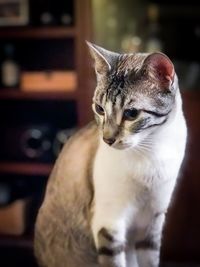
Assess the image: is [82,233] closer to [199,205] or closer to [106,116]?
[106,116]

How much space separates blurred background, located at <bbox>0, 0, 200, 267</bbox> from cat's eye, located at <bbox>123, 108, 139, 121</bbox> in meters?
0.82

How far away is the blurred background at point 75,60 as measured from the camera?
4.38ft

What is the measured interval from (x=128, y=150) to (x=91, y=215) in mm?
75

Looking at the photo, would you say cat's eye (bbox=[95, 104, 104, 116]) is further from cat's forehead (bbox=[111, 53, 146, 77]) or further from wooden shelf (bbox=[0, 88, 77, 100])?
wooden shelf (bbox=[0, 88, 77, 100])

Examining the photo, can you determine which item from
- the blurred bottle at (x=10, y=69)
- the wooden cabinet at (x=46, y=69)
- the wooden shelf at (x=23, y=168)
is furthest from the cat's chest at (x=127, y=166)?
the blurred bottle at (x=10, y=69)

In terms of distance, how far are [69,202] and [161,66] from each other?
0.55 ft

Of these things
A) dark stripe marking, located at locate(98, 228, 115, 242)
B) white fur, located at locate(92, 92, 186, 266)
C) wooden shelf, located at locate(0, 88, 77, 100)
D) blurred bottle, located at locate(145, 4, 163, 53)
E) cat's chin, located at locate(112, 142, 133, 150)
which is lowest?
wooden shelf, located at locate(0, 88, 77, 100)

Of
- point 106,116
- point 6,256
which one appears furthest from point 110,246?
point 6,256

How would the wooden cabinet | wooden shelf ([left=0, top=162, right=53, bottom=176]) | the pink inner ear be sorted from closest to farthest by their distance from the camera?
the pink inner ear → wooden shelf ([left=0, top=162, right=53, bottom=176]) → the wooden cabinet

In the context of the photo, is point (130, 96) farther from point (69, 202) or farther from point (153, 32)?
point (153, 32)

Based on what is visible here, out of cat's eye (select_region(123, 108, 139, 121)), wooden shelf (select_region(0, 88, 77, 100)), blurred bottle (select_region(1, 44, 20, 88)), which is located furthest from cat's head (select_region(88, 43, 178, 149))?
blurred bottle (select_region(1, 44, 20, 88))

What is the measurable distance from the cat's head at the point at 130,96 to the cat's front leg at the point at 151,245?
94mm

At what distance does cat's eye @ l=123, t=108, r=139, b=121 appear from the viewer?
1.43 ft

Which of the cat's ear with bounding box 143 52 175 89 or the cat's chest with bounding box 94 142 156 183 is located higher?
the cat's ear with bounding box 143 52 175 89
